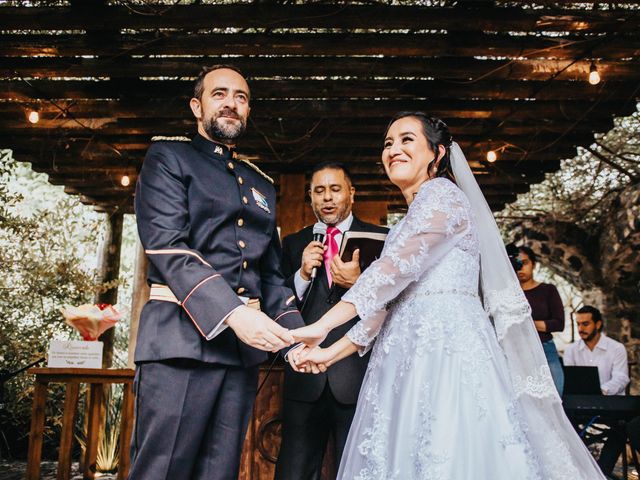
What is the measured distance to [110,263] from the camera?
367 inches

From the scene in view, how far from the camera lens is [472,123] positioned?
6531 mm

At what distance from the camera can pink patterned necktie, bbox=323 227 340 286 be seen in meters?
3.09

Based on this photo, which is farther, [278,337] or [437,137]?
[437,137]

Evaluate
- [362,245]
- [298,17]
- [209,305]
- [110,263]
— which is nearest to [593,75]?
[298,17]

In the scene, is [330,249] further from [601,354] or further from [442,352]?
[601,354]

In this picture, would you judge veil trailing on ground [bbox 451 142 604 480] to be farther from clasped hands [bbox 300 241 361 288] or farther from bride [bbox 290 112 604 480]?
clasped hands [bbox 300 241 361 288]

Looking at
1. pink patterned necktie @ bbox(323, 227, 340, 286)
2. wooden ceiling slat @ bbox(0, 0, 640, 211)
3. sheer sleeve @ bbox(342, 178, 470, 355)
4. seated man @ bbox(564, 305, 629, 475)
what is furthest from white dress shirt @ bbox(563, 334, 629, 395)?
sheer sleeve @ bbox(342, 178, 470, 355)

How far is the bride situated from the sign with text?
2.79 meters

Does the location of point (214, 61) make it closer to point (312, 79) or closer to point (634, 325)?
point (312, 79)

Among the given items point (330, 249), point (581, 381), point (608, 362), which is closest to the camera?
point (330, 249)

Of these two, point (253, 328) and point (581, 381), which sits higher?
point (253, 328)

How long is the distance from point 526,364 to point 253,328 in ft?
3.29

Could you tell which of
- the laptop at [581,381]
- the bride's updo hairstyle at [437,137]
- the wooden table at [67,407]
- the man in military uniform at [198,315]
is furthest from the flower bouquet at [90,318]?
the laptop at [581,381]

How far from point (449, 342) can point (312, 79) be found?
406 cm
